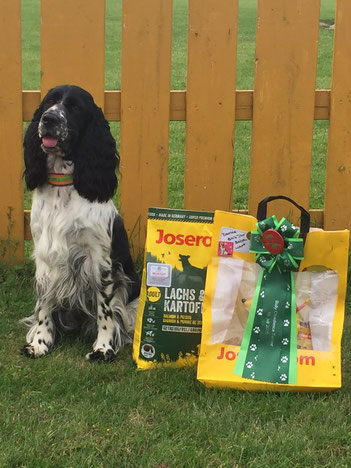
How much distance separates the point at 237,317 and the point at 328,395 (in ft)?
1.79

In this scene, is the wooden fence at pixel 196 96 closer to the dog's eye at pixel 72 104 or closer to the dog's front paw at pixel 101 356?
the dog's eye at pixel 72 104

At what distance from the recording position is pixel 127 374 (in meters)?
3.58

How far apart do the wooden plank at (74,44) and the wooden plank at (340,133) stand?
147 cm

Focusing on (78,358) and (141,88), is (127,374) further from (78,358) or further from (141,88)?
(141,88)

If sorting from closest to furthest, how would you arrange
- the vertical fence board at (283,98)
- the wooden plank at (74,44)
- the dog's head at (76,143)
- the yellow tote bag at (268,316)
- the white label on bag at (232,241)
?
the yellow tote bag at (268,316)
the white label on bag at (232,241)
the dog's head at (76,143)
the wooden plank at (74,44)
the vertical fence board at (283,98)

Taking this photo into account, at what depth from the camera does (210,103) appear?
4.56 metres

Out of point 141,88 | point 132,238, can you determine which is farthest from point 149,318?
point 141,88

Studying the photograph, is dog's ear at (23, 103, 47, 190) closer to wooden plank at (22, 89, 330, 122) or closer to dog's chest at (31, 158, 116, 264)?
dog's chest at (31, 158, 116, 264)

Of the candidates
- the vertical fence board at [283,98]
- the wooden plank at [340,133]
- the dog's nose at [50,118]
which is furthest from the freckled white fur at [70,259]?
the wooden plank at [340,133]

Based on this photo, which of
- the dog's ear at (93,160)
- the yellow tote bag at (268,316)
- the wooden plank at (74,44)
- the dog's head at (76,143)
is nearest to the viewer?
the yellow tote bag at (268,316)

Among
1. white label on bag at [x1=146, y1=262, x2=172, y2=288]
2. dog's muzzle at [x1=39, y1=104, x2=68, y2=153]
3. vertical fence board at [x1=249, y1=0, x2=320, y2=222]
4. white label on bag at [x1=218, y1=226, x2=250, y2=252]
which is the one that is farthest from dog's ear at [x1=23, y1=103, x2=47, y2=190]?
vertical fence board at [x1=249, y1=0, x2=320, y2=222]

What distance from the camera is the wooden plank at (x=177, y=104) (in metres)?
4.55

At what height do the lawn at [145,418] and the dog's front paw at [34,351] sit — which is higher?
the dog's front paw at [34,351]

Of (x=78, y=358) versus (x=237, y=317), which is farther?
(x=78, y=358)
